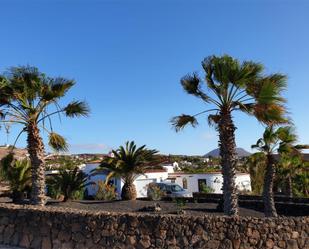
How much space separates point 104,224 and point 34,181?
6.13m

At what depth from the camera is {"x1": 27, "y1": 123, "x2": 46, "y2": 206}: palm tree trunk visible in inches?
605

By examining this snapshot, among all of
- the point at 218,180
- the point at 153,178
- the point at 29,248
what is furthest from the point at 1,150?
the point at 29,248

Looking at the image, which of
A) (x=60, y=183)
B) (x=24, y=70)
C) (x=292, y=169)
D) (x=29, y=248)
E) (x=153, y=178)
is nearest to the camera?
(x=29, y=248)

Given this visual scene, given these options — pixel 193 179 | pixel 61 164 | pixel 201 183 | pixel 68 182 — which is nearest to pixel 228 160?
pixel 68 182

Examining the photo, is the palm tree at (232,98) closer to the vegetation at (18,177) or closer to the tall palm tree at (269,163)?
the tall palm tree at (269,163)

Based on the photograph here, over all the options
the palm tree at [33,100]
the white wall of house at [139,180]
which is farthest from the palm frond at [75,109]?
the white wall of house at [139,180]

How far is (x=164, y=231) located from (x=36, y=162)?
7439 millimetres

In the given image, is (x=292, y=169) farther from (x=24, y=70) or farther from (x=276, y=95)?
(x=24, y=70)

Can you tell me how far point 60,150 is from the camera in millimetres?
16094

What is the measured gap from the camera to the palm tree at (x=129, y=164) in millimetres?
22500

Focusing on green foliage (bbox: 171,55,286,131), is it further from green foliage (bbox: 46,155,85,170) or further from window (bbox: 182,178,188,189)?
window (bbox: 182,178,188,189)

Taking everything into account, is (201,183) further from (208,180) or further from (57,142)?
(57,142)

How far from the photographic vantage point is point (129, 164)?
2261 cm

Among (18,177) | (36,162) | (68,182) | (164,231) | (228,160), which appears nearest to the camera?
(164,231)
